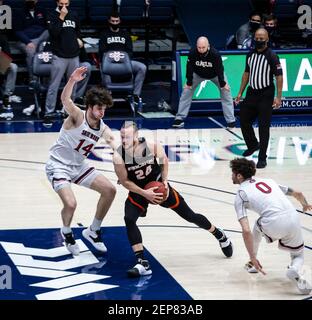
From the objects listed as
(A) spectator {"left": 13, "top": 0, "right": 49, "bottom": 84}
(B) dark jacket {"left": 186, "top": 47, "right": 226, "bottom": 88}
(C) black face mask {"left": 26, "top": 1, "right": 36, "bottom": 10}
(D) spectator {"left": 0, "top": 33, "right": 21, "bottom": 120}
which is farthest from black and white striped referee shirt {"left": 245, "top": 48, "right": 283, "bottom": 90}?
(C) black face mask {"left": 26, "top": 1, "right": 36, "bottom": 10}

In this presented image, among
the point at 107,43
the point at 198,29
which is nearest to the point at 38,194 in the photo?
the point at 107,43

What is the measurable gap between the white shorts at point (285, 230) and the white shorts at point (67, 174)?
6.68 feet

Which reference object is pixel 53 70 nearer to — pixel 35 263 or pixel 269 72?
pixel 269 72

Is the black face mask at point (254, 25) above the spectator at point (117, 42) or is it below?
above

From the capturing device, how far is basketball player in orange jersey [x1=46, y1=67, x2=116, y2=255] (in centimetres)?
970

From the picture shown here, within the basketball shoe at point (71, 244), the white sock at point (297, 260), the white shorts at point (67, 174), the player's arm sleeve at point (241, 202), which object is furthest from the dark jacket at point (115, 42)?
the white sock at point (297, 260)

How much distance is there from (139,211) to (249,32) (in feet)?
33.1

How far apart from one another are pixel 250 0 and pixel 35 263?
13.0 meters

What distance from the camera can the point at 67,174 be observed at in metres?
9.95

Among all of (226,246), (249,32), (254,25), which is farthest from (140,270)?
(249,32)

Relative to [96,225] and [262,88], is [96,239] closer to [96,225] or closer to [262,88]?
[96,225]

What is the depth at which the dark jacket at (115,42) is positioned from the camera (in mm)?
17844

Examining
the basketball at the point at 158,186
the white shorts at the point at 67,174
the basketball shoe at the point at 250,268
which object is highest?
the basketball at the point at 158,186

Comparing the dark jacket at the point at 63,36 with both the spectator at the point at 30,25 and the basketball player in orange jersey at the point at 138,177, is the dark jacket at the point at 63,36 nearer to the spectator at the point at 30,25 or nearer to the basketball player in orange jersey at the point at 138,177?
the spectator at the point at 30,25
